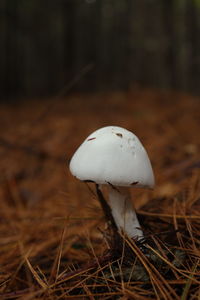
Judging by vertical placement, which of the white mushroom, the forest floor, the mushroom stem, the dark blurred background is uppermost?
the dark blurred background

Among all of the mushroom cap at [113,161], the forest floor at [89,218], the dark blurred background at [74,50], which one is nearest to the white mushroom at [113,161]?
the mushroom cap at [113,161]

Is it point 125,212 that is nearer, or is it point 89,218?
point 125,212

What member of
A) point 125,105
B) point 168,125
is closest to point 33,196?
point 168,125

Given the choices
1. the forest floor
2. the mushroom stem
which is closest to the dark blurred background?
the forest floor

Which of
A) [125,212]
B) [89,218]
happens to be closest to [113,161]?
[125,212]

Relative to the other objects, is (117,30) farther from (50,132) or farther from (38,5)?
(50,132)

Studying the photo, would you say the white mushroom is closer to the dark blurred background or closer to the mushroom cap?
the mushroom cap

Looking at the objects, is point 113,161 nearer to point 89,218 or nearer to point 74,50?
point 89,218
